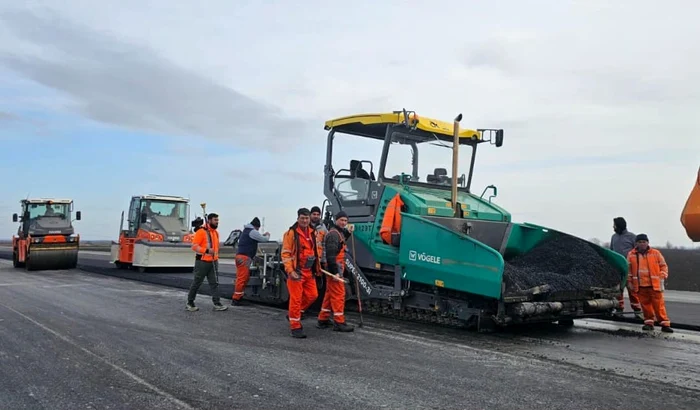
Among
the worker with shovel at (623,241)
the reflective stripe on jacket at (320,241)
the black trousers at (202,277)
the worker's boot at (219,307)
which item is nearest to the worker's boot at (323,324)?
the reflective stripe on jacket at (320,241)

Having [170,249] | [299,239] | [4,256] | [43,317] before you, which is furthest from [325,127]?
[4,256]

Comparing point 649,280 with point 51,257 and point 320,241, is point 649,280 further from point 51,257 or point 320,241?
point 51,257

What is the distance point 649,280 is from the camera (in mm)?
8375

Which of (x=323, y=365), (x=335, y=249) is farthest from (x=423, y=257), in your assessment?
(x=323, y=365)

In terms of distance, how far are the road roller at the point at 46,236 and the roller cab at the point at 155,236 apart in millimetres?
1593

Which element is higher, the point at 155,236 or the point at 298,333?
the point at 155,236

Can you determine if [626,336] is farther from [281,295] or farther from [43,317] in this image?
[43,317]

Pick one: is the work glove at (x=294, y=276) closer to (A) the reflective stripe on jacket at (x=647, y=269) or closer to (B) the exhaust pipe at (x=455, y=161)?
(B) the exhaust pipe at (x=455, y=161)

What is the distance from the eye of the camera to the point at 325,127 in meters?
9.60

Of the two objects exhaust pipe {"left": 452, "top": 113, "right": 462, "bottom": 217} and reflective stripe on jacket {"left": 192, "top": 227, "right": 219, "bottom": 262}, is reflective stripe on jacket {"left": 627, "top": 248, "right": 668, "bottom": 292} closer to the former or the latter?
exhaust pipe {"left": 452, "top": 113, "right": 462, "bottom": 217}

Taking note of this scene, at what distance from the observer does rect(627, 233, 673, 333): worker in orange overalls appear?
327 inches

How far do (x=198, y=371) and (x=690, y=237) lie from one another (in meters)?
4.18

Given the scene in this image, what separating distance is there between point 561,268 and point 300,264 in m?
3.52

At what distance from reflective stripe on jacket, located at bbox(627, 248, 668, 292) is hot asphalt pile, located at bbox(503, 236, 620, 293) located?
1.85 ft
